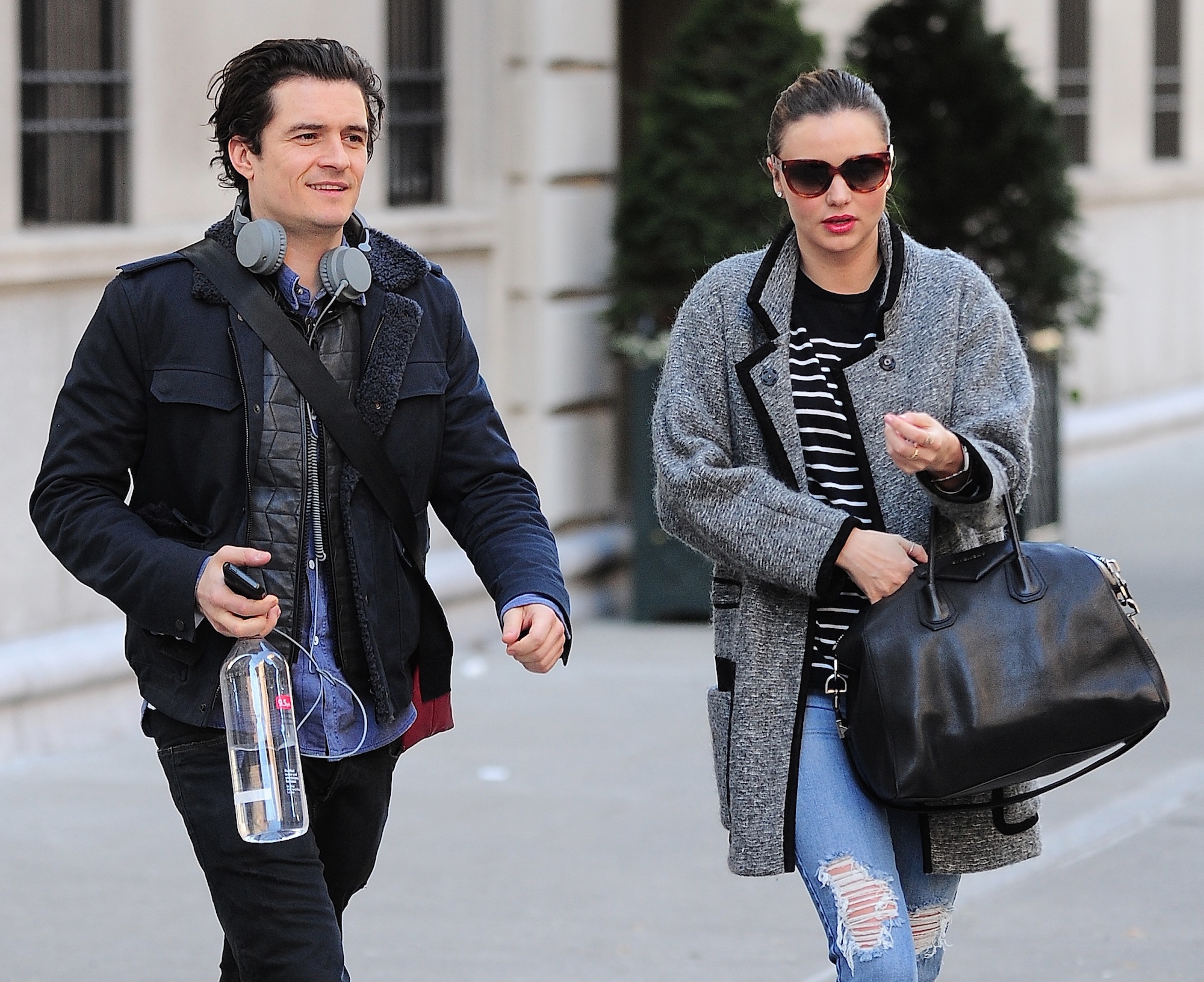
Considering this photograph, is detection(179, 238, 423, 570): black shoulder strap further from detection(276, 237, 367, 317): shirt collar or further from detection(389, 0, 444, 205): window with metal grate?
detection(389, 0, 444, 205): window with metal grate

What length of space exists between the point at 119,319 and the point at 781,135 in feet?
3.66

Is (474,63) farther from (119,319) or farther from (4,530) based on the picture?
(119,319)

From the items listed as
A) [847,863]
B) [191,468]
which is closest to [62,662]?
[191,468]

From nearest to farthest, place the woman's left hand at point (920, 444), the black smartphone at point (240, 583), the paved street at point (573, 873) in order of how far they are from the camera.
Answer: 1. the black smartphone at point (240, 583)
2. the woman's left hand at point (920, 444)
3. the paved street at point (573, 873)

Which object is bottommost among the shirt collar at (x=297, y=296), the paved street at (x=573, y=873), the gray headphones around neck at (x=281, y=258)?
the paved street at (x=573, y=873)

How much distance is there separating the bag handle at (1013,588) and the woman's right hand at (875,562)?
0.04 meters

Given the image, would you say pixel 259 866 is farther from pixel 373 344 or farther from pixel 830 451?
pixel 830 451

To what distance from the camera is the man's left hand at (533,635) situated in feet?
11.3

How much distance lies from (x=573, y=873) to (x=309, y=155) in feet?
9.88

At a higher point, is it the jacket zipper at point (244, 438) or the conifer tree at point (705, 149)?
the conifer tree at point (705, 149)

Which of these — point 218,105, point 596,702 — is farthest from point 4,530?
point 218,105

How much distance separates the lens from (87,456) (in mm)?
3416

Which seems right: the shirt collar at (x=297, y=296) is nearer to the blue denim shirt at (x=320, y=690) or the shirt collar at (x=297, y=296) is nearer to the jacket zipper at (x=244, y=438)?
the blue denim shirt at (x=320, y=690)

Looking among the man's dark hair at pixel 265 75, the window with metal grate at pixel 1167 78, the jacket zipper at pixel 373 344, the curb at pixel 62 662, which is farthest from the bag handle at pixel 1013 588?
the window with metal grate at pixel 1167 78
